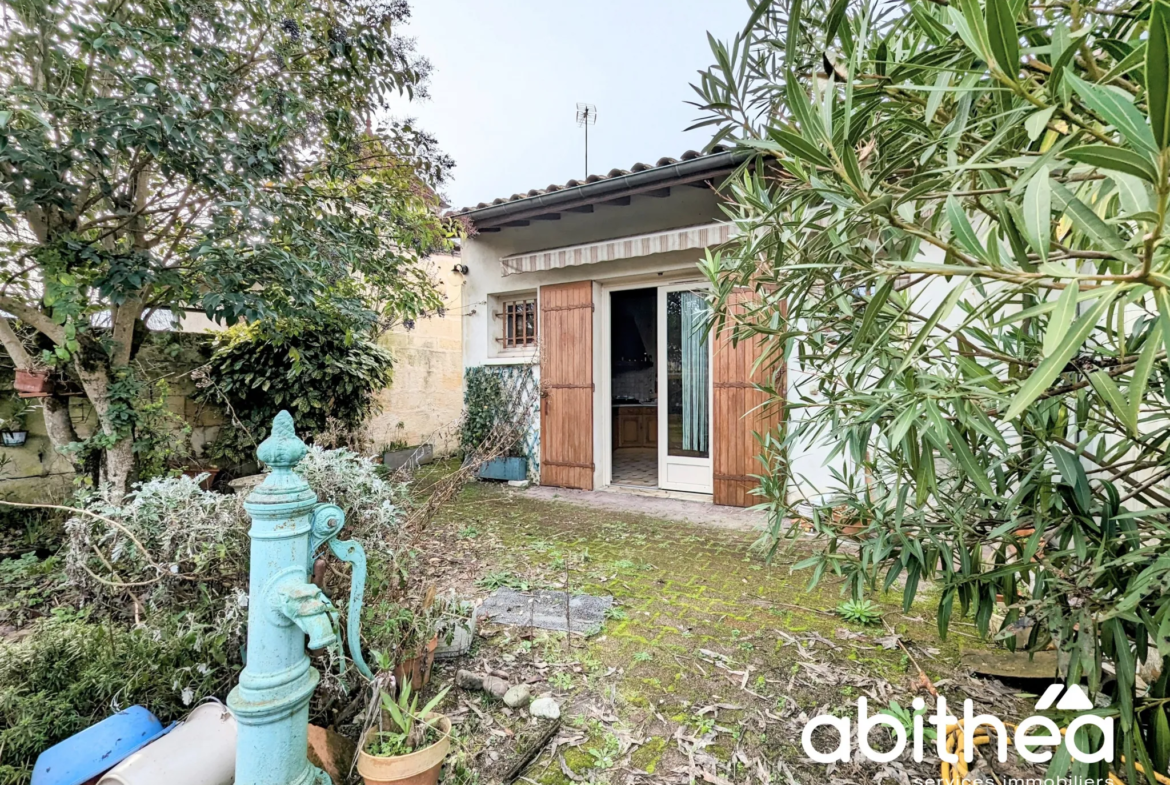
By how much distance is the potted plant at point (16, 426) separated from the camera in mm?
3658

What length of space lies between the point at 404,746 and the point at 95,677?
134cm

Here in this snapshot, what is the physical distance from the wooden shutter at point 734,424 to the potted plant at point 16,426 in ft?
21.4

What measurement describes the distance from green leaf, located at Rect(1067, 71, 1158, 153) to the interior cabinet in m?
9.17

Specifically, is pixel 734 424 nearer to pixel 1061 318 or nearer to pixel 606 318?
pixel 606 318

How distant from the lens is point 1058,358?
0.59m

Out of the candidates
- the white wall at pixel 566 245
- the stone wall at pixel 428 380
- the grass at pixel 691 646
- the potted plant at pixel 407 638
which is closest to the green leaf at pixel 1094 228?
the grass at pixel 691 646

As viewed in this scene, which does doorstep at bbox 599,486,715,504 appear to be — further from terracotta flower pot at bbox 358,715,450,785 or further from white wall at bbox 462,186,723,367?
terracotta flower pot at bbox 358,715,450,785

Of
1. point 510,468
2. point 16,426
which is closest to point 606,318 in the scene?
point 510,468

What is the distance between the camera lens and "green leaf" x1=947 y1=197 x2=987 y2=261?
0.73 metres

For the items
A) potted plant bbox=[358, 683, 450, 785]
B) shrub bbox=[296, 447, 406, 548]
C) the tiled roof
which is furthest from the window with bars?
potted plant bbox=[358, 683, 450, 785]

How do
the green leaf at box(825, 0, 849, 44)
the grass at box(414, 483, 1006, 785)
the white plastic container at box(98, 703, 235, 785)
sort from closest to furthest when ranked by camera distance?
1. the green leaf at box(825, 0, 849, 44)
2. the white plastic container at box(98, 703, 235, 785)
3. the grass at box(414, 483, 1006, 785)

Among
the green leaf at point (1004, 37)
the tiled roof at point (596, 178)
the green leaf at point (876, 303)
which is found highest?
the tiled roof at point (596, 178)

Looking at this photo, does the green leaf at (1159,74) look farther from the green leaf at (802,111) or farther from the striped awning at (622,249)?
the striped awning at (622,249)

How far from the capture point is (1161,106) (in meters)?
0.53
